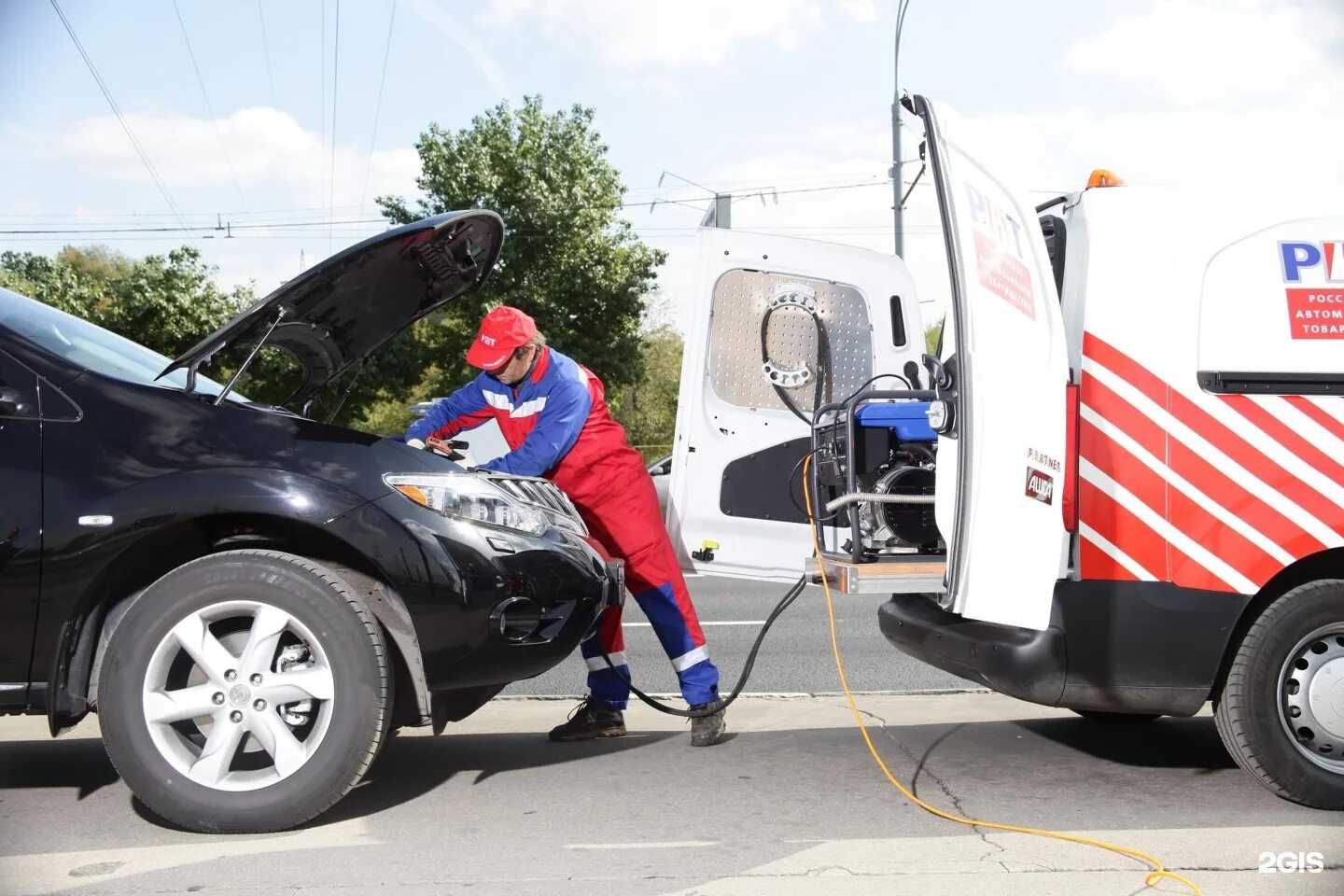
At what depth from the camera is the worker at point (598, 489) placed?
4.95 m

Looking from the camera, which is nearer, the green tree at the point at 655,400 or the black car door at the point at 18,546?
the black car door at the point at 18,546

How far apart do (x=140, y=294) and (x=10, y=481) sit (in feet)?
81.2

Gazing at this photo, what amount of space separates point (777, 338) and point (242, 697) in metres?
2.78

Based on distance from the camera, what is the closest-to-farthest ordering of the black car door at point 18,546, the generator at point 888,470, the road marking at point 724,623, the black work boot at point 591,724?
1. the black car door at point 18,546
2. the generator at point 888,470
3. the black work boot at point 591,724
4. the road marking at point 724,623

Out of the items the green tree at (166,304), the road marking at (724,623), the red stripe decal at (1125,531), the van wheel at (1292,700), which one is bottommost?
the road marking at (724,623)

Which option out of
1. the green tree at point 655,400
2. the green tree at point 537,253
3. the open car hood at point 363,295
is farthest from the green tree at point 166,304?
the open car hood at point 363,295

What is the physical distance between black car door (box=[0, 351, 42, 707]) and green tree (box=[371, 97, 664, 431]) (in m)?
23.8

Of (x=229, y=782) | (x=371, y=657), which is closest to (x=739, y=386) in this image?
(x=371, y=657)

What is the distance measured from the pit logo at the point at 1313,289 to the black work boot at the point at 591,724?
9.67ft

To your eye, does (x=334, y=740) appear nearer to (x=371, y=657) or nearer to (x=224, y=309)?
(x=371, y=657)

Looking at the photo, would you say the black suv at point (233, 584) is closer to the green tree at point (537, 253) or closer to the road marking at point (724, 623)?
the road marking at point (724, 623)

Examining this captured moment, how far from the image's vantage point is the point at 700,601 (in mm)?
10430

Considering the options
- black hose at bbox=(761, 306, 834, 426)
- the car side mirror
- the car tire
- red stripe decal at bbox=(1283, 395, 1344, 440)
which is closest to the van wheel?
red stripe decal at bbox=(1283, 395, 1344, 440)

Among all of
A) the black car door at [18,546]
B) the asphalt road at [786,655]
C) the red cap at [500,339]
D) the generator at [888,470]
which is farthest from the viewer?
the asphalt road at [786,655]
